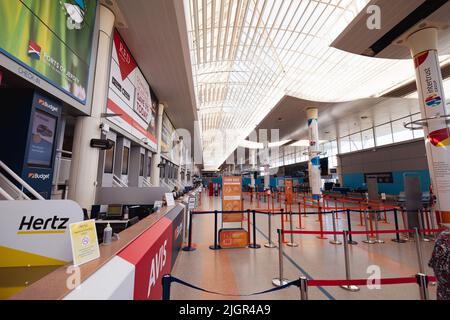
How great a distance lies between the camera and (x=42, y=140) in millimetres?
3523

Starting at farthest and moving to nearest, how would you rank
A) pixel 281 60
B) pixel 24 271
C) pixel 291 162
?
pixel 291 162, pixel 281 60, pixel 24 271

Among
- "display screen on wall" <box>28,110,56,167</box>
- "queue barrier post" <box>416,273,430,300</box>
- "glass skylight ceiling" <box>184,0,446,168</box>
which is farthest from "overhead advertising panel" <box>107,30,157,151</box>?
"queue barrier post" <box>416,273,430,300</box>

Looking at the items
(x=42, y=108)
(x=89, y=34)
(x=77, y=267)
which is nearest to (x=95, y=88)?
(x=89, y=34)

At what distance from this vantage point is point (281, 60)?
12086 mm

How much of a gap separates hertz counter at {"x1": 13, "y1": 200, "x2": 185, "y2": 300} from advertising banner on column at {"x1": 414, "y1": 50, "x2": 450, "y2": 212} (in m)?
7.27

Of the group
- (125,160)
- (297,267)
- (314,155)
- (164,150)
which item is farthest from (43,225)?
(314,155)

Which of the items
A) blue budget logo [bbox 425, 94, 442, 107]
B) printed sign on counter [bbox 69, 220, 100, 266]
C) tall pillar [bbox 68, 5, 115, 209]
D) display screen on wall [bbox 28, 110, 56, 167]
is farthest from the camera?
blue budget logo [bbox 425, 94, 442, 107]

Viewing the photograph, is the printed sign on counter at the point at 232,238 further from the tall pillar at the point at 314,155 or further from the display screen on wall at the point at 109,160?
Result: the tall pillar at the point at 314,155

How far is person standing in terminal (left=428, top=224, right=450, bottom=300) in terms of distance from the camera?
1.56m

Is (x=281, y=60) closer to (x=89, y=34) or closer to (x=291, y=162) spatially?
(x=89, y=34)

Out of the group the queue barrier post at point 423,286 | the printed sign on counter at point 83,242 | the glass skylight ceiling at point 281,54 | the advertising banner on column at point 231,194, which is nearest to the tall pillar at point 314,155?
the glass skylight ceiling at point 281,54

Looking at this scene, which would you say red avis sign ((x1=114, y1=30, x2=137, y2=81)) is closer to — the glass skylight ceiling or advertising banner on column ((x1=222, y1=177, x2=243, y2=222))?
the glass skylight ceiling
